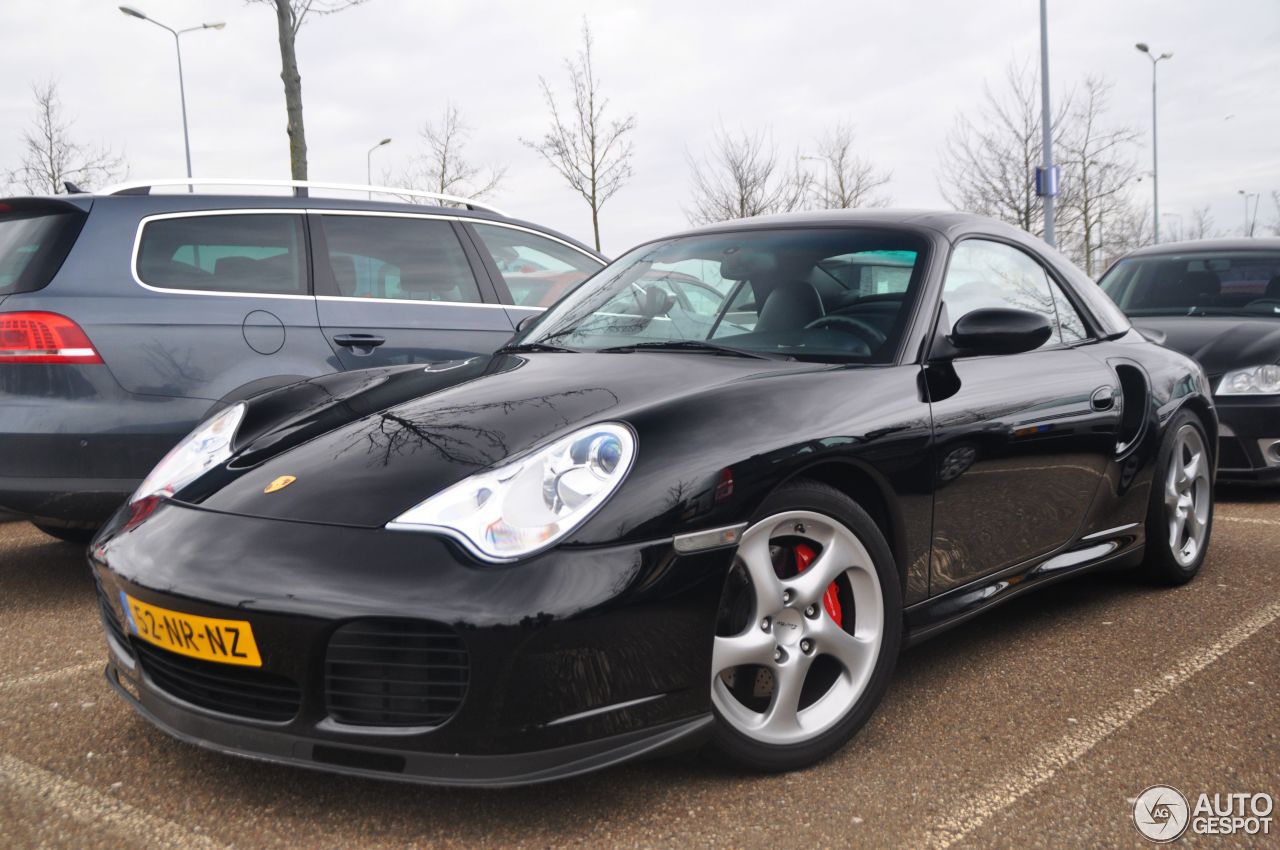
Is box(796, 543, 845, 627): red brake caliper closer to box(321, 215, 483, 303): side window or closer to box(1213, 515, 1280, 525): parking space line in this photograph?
box(321, 215, 483, 303): side window

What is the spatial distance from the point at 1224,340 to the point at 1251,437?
611mm

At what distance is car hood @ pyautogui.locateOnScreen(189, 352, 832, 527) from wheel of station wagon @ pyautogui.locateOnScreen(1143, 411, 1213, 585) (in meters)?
1.84

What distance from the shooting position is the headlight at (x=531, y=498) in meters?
2.20

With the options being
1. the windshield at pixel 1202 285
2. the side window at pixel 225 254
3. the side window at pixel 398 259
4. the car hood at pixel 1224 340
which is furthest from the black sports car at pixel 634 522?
the windshield at pixel 1202 285

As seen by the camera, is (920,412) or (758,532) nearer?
(758,532)

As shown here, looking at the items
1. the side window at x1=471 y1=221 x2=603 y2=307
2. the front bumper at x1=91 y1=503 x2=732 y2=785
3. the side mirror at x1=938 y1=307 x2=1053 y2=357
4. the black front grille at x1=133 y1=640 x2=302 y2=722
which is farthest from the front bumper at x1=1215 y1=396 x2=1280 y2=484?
the black front grille at x1=133 y1=640 x2=302 y2=722

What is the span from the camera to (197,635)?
2.28 metres

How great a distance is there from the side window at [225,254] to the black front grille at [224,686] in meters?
2.24

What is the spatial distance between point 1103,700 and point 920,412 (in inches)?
35.1

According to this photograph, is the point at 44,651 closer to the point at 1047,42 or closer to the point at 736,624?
the point at 736,624

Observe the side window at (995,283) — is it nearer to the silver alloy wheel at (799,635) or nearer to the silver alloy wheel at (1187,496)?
the silver alloy wheel at (1187,496)

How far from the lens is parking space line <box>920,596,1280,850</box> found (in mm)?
2277

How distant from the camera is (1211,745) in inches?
105

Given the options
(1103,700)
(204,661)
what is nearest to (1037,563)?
(1103,700)
